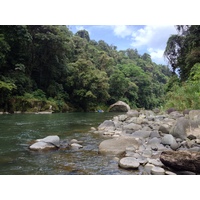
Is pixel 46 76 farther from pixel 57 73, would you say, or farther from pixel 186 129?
pixel 186 129

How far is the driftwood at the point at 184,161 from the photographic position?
2676 mm

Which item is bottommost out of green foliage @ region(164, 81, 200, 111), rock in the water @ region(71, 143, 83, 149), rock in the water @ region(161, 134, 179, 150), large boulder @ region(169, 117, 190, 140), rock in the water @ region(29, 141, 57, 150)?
rock in the water @ region(71, 143, 83, 149)

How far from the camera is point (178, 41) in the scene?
16672mm

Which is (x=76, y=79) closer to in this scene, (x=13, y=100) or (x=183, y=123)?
(x=13, y=100)

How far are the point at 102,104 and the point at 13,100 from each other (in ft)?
39.8

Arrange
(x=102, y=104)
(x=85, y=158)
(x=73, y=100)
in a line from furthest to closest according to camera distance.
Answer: (x=102, y=104)
(x=73, y=100)
(x=85, y=158)

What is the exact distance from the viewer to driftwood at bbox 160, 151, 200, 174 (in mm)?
2676

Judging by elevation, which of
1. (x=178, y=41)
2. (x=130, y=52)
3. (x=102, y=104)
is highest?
(x=130, y=52)

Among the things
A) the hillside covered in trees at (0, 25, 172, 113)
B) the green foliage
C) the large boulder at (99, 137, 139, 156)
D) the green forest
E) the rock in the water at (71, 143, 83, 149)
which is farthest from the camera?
the hillside covered in trees at (0, 25, 172, 113)

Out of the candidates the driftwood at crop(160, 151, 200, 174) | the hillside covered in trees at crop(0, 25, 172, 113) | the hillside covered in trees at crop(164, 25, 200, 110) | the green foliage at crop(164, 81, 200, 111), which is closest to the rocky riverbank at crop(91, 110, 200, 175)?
the driftwood at crop(160, 151, 200, 174)

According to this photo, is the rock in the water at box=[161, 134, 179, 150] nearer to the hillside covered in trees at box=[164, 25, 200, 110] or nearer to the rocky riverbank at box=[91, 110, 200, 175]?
the rocky riverbank at box=[91, 110, 200, 175]
